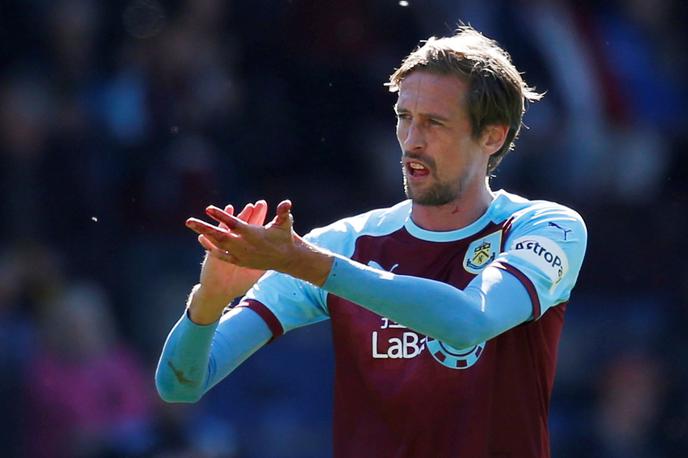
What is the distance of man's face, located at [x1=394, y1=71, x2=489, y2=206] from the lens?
333 cm

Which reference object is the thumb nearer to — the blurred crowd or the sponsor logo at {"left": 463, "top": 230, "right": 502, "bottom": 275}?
the sponsor logo at {"left": 463, "top": 230, "right": 502, "bottom": 275}

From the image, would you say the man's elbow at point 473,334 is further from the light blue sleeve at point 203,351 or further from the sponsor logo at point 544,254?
the light blue sleeve at point 203,351

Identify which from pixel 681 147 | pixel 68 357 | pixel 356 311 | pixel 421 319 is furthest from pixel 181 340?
pixel 681 147

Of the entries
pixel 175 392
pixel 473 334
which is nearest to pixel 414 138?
pixel 473 334

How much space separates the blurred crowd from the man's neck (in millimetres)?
3106

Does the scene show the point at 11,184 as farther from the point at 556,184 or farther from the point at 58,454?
the point at 556,184

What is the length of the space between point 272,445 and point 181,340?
3.41m

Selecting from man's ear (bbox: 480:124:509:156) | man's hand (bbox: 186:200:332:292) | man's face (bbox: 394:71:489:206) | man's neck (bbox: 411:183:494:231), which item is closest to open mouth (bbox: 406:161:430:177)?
man's face (bbox: 394:71:489:206)

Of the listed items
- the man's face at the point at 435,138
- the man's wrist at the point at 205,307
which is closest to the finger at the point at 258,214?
the man's wrist at the point at 205,307

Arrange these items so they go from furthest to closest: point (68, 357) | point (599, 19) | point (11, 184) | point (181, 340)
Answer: point (599, 19) → point (11, 184) → point (68, 357) → point (181, 340)

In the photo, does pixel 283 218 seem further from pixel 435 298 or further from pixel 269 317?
pixel 269 317

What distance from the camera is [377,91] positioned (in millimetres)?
7223

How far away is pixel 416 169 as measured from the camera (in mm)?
3357

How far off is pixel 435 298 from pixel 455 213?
58cm
